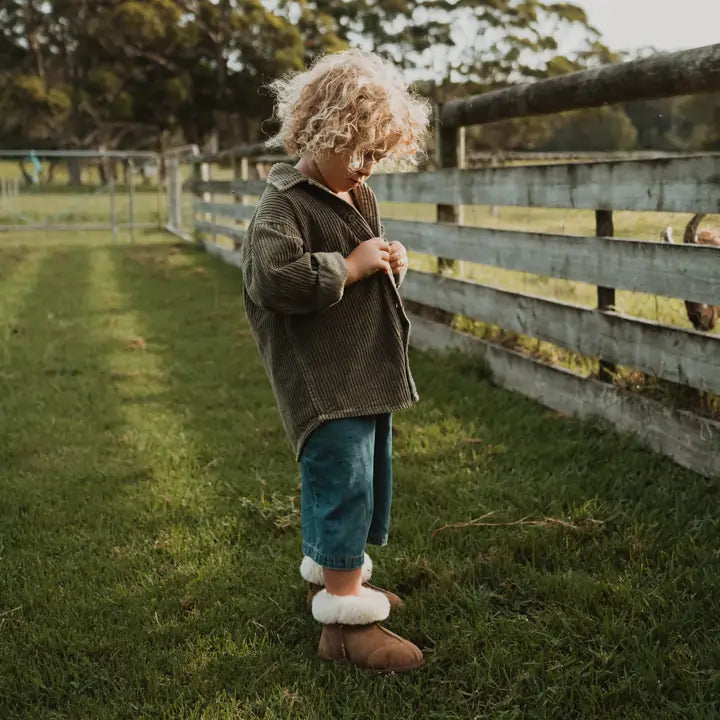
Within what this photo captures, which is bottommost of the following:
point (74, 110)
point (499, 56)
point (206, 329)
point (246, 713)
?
point (246, 713)

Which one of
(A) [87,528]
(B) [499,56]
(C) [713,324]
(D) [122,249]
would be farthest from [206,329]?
(B) [499,56]

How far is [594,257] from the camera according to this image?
13.2ft

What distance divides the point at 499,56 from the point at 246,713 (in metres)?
55.1

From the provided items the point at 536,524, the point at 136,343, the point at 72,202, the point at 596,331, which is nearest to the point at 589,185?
the point at 596,331

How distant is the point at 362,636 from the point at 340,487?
42 centimetres

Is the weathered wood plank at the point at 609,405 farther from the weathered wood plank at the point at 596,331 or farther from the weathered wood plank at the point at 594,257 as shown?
the weathered wood plank at the point at 594,257

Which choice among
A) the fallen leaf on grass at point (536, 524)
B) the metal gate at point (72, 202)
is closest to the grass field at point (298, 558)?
the fallen leaf on grass at point (536, 524)

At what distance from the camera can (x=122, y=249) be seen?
45.6 ft

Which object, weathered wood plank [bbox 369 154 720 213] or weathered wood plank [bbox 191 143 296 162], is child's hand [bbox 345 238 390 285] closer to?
weathered wood plank [bbox 369 154 720 213]

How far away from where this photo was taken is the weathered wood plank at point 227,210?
35.0ft

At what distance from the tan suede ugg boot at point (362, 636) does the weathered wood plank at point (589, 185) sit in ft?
6.65

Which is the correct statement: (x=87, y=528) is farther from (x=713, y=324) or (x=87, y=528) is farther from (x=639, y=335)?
(x=713, y=324)

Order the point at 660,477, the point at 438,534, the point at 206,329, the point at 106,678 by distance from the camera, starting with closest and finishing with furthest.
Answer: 1. the point at 106,678
2. the point at 438,534
3. the point at 660,477
4. the point at 206,329

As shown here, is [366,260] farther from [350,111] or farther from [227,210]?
[227,210]
